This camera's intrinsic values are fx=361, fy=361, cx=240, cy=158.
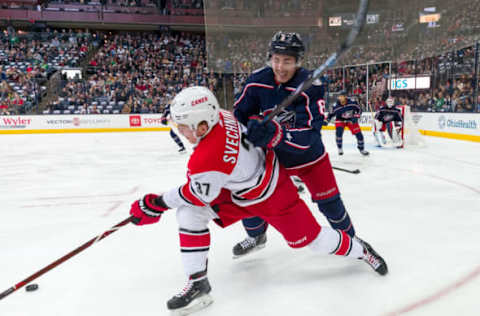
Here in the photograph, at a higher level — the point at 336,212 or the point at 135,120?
the point at 135,120

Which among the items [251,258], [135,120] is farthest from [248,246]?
[135,120]

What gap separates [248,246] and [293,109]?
0.94 meters

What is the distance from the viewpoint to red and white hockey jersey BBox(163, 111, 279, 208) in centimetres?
148

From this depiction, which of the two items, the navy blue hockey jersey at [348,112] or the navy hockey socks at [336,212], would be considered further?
the navy blue hockey jersey at [348,112]

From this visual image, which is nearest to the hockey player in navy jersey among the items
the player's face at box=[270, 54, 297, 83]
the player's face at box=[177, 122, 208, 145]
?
the player's face at box=[270, 54, 297, 83]

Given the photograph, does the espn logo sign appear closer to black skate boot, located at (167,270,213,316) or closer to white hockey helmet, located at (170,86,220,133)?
black skate boot, located at (167,270,213,316)

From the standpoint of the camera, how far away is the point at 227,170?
1.52 meters

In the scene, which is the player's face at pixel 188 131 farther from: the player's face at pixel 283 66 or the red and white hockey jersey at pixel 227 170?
the player's face at pixel 283 66

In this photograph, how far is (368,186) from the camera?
4.23 m

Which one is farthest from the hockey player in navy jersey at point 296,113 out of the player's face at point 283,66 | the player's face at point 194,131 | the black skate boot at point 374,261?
the player's face at point 194,131

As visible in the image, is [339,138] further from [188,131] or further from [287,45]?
[188,131]

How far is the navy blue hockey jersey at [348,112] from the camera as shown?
22.1ft

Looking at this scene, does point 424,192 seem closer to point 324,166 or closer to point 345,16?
point 324,166

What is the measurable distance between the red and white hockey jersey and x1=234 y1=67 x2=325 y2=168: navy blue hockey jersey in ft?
0.55
